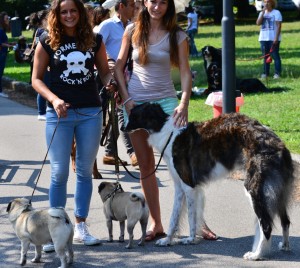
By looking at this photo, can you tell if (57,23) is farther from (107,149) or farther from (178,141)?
(107,149)

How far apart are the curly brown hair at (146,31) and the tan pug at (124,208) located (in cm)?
113

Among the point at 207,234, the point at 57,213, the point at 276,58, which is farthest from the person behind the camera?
the point at 276,58

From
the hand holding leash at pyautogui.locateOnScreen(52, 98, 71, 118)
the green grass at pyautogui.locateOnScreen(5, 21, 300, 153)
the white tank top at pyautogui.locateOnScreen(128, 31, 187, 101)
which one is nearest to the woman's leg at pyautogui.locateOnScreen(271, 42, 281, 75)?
the green grass at pyautogui.locateOnScreen(5, 21, 300, 153)

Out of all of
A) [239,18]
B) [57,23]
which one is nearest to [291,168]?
[57,23]

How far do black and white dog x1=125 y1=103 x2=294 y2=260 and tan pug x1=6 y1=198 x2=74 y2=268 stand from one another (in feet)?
3.37

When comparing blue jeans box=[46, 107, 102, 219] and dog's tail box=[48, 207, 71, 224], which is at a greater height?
blue jeans box=[46, 107, 102, 219]

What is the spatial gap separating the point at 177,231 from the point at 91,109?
124 centimetres

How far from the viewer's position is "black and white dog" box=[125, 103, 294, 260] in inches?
241

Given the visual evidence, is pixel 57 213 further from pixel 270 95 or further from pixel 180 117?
pixel 270 95

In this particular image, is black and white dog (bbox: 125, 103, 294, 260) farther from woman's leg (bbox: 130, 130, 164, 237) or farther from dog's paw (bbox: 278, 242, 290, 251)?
woman's leg (bbox: 130, 130, 164, 237)

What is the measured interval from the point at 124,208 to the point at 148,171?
45cm

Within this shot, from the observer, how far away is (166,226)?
7.43m

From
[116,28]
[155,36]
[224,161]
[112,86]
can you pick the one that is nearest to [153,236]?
[224,161]

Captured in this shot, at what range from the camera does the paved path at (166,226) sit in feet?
20.7
